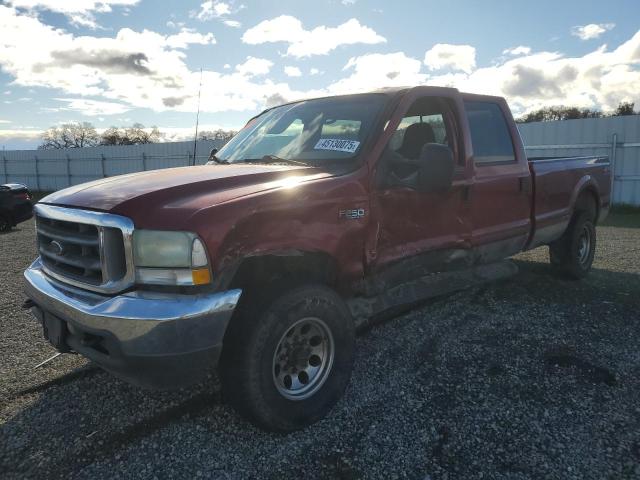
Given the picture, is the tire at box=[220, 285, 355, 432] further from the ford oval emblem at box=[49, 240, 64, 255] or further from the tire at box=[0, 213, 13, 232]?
the tire at box=[0, 213, 13, 232]

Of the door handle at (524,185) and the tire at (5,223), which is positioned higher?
the door handle at (524,185)

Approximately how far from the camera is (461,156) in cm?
408

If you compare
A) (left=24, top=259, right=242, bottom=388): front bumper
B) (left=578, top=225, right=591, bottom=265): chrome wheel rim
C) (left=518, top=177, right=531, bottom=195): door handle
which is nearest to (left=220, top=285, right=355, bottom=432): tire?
(left=24, top=259, right=242, bottom=388): front bumper

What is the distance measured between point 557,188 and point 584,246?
1.25 metres

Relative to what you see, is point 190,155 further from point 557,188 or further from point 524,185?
point 524,185

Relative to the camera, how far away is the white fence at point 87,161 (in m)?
21.6

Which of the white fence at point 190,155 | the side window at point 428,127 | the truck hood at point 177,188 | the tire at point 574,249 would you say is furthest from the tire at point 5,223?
the tire at point 574,249

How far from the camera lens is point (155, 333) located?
2273 millimetres

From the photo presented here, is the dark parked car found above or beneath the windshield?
beneath

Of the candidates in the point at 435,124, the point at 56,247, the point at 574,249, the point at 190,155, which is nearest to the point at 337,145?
the point at 435,124

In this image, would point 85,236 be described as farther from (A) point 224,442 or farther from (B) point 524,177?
(B) point 524,177

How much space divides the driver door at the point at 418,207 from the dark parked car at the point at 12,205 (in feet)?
36.0

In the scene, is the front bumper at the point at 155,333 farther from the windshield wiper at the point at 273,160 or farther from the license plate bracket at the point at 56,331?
the windshield wiper at the point at 273,160

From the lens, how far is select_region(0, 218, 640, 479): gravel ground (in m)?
2.52
